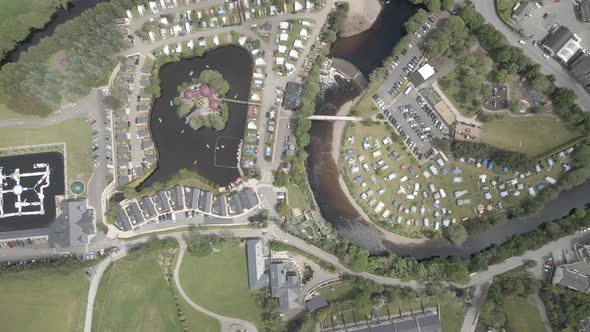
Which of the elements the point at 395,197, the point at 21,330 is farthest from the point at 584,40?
the point at 21,330

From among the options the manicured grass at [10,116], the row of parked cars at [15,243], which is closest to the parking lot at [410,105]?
the manicured grass at [10,116]

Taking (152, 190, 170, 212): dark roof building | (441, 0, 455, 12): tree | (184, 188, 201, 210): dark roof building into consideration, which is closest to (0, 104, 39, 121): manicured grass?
(152, 190, 170, 212): dark roof building

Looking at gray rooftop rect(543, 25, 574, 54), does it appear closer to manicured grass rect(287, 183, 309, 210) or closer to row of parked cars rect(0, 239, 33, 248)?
manicured grass rect(287, 183, 309, 210)

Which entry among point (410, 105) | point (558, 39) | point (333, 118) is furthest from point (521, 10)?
point (333, 118)

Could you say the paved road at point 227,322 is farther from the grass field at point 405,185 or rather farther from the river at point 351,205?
the grass field at point 405,185

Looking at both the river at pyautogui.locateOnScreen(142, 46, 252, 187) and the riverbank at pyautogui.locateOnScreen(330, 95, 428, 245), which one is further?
the river at pyautogui.locateOnScreen(142, 46, 252, 187)

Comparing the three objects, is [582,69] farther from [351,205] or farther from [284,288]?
[284,288]
